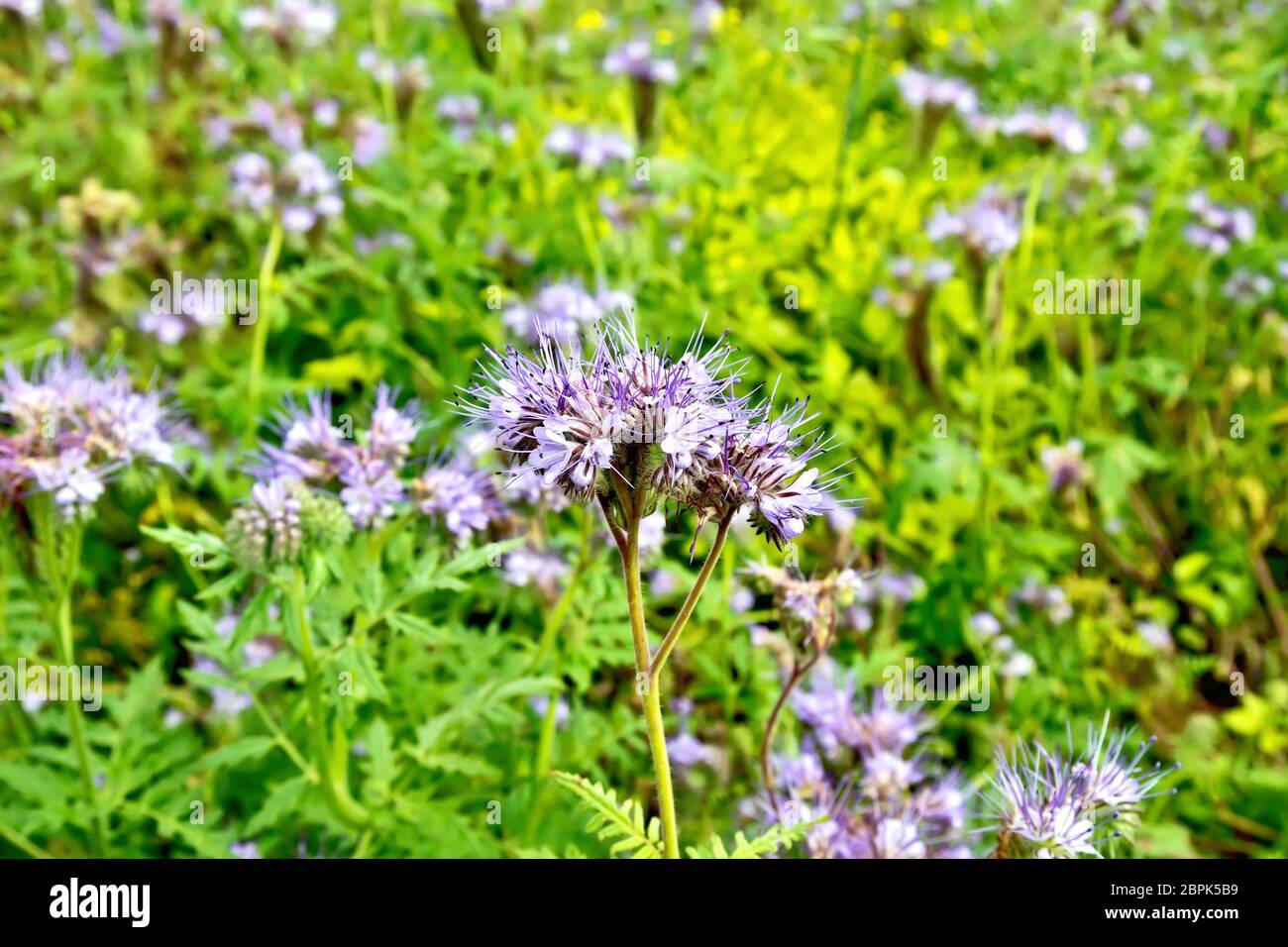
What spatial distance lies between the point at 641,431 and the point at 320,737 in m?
0.99

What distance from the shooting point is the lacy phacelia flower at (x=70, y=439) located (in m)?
2.13

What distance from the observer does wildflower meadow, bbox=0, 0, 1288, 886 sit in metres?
2.09

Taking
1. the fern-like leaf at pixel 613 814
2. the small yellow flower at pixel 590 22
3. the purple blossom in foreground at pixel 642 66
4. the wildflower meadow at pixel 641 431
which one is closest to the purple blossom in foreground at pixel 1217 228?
the wildflower meadow at pixel 641 431

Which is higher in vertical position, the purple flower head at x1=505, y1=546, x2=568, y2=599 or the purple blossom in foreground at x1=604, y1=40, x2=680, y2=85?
the purple blossom in foreground at x1=604, y1=40, x2=680, y2=85

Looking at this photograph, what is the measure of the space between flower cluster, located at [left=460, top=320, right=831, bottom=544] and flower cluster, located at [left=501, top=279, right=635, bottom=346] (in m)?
1.17

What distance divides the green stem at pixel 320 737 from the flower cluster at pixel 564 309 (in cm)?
89

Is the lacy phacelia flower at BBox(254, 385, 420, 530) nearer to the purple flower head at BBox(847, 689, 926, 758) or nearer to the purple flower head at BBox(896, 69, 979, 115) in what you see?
the purple flower head at BBox(847, 689, 926, 758)

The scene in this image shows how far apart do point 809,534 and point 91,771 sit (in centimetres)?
181

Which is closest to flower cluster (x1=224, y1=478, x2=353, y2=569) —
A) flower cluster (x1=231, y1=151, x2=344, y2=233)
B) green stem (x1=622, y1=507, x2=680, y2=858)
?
green stem (x1=622, y1=507, x2=680, y2=858)

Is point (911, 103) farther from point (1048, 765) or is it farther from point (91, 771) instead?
point (91, 771)

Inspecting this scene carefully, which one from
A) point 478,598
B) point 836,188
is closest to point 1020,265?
point 836,188

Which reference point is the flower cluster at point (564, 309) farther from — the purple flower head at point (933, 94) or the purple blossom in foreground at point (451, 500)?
the purple flower head at point (933, 94)

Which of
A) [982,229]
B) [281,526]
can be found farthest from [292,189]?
[982,229]

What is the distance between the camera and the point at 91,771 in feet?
7.95
